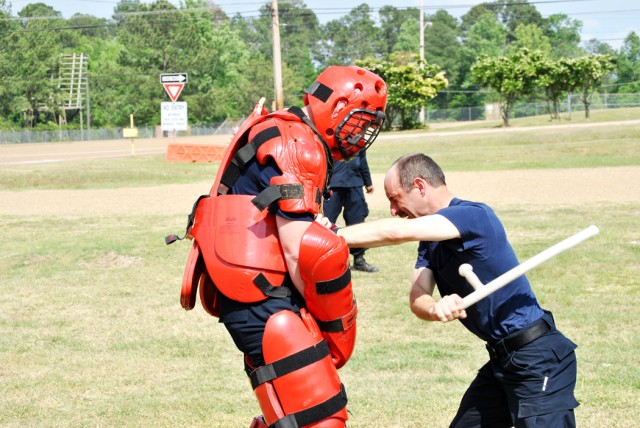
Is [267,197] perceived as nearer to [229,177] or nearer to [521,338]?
[229,177]

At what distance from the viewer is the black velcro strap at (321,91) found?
410 centimetres

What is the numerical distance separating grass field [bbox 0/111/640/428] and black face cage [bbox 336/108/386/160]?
2431 mm

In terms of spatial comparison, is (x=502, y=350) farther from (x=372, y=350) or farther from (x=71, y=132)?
(x=71, y=132)

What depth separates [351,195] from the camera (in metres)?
11.6

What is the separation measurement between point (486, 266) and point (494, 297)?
156 millimetres

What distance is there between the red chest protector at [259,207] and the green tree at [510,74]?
162 ft

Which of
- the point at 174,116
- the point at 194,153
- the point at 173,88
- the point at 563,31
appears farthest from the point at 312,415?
the point at 563,31

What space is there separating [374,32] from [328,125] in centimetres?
13745

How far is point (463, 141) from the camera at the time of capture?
37812 mm

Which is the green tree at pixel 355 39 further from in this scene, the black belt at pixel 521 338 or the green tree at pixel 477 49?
the black belt at pixel 521 338

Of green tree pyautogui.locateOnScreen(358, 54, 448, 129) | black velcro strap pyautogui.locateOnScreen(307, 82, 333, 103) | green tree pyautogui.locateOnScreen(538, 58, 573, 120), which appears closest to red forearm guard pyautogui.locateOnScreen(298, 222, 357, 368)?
black velcro strap pyautogui.locateOnScreen(307, 82, 333, 103)

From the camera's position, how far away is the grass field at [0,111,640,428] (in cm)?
620

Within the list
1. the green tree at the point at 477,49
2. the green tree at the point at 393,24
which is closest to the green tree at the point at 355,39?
the green tree at the point at 393,24

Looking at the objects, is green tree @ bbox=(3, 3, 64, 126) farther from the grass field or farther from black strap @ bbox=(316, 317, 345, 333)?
black strap @ bbox=(316, 317, 345, 333)
